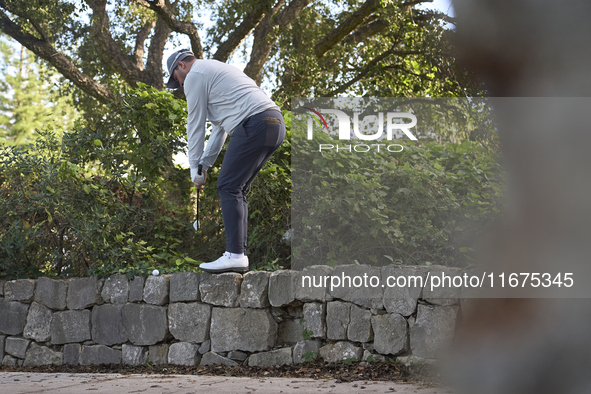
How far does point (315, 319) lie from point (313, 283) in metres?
0.25

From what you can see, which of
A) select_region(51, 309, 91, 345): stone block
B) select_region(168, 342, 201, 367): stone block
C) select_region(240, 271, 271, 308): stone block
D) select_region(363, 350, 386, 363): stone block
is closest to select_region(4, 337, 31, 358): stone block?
select_region(51, 309, 91, 345): stone block

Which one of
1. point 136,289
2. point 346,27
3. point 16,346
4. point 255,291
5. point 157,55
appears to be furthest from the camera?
point 157,55

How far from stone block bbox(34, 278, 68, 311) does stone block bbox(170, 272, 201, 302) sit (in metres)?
1.17

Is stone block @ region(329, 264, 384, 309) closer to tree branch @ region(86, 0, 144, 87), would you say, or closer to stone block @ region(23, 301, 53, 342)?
stone block @ region(23, 301, 53, 342)

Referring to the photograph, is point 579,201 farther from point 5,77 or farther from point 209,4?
point 5,77

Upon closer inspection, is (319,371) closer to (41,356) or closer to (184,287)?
(184,287)

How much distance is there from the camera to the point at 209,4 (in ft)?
34.6

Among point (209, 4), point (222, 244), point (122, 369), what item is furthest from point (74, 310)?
point (209, 4)

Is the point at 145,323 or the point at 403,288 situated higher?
the point at 403,288

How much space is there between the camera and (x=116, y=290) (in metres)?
4.25

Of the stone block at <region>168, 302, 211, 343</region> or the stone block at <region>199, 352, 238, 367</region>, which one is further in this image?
the stone block at <region>168, 302, 211, 343</region>

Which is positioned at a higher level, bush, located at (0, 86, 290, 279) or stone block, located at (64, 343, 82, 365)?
bush, located at (0, 86, 290, 279)

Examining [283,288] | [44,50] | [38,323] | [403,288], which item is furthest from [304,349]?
[44,50]

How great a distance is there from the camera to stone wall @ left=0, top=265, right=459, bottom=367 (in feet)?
10.8
